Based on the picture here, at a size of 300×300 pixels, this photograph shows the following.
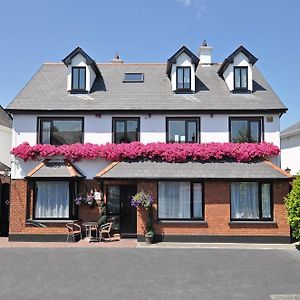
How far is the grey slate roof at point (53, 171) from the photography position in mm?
15094

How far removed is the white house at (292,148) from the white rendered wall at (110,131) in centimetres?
1387

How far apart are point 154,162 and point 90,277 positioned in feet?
23.6

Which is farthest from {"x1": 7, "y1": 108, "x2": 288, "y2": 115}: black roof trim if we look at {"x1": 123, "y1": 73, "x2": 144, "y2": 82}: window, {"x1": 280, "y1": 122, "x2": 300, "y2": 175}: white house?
{"x1": 280, "y1": 122, "x2": 300, "y2": 175}: white house

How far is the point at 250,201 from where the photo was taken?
15359mm

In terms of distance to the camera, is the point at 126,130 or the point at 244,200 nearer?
the point at 244,200

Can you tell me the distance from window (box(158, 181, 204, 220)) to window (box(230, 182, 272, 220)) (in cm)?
151

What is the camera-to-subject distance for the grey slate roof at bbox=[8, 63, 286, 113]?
53.1ft

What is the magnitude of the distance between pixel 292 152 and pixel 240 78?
49.4 ft

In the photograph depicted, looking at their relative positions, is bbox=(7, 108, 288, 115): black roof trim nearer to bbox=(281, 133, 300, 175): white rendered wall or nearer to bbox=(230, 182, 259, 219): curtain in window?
bbox=(230, 182, 259, 219): curtain in window

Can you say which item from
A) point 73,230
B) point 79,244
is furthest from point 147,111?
point 79,244

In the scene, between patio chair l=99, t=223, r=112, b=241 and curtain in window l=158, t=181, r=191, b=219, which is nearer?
patio chair l=99, t=223, r=112, b=241

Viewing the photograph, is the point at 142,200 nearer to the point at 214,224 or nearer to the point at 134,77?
the point at 214,224

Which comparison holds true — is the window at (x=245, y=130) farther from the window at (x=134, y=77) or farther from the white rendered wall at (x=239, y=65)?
the window at (x=134, y=77)

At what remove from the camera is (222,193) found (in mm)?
15109
